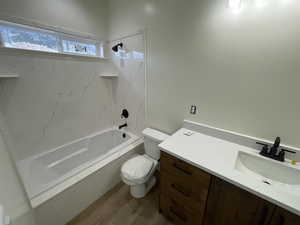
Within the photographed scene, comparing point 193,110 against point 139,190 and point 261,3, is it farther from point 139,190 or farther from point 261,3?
point 139,190

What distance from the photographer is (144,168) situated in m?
1.50

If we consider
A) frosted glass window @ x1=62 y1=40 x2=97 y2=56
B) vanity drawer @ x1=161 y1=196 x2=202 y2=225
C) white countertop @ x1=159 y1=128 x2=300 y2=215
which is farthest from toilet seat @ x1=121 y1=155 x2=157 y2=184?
frosted glass window @ x1=62 y1=40 x2=97 y2=56

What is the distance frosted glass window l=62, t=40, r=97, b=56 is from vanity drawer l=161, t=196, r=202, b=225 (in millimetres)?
2335

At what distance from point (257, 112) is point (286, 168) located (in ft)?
1.48

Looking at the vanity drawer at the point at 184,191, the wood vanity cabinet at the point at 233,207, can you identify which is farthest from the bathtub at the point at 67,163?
the wood vanity cabinet at the point at 233,207

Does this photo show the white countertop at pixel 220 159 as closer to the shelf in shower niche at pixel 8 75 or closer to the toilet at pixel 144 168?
the toilet at pixel 144 168

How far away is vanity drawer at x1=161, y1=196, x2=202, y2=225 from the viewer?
108 centimetres

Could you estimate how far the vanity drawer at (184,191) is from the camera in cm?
98

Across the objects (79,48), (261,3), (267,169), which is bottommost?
(267,169)

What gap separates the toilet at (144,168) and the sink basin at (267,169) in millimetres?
817

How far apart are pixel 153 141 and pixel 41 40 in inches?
77.3

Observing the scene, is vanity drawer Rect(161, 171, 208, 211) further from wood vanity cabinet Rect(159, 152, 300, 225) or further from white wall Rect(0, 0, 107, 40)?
white wall Rect(0, 0, 107, 40)

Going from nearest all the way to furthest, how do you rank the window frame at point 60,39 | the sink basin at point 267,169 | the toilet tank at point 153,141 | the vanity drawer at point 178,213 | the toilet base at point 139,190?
1. the sink basin at point 267,169
2. the vanity drawer at point 178,213
3. the window frame at point 60,39
4. the toilet base at point 139,190
5. the toilet tank at point 153,141

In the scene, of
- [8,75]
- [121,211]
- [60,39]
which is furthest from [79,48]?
[121,211]
